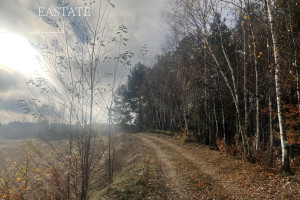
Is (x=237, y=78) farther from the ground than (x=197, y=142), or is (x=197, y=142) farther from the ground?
(x=237, y=78)

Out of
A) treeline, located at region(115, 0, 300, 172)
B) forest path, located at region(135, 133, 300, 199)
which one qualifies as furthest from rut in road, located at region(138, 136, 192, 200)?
treeline, located at region(115, 0, 300, 172)

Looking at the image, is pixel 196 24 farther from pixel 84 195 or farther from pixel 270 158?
pixel 84 195

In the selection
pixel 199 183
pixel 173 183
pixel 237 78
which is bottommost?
pixel 173 183

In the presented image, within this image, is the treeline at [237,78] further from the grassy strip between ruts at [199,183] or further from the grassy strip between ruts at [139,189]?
the grassy strip between ruts at [139,189]

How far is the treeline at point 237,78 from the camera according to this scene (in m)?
7.68

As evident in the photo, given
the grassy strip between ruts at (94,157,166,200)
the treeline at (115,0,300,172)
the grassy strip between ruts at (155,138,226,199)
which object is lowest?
the grassy strip between ruts at (94,157,166,200)

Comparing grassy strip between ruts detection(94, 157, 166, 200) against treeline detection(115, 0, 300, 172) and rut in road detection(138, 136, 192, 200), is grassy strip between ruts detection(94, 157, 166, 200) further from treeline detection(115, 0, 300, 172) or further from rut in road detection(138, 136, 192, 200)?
treeline detection(115, 0, 300, 172)

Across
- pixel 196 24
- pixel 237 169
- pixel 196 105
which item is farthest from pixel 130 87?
pixel 237 169

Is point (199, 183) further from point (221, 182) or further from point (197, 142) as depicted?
point (197, 142)

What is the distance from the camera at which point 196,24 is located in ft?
37.8

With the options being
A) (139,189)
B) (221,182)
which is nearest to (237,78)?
(221,182)

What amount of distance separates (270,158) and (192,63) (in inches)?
455

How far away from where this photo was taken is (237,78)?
433 inches

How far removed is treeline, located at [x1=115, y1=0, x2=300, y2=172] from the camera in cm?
768
